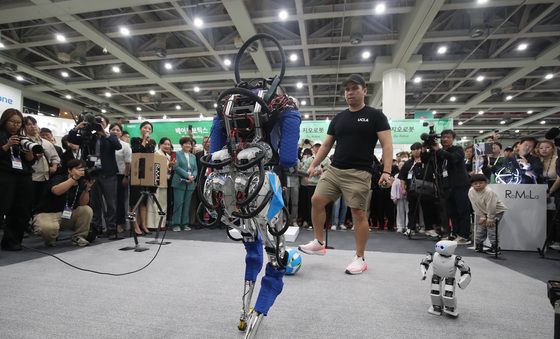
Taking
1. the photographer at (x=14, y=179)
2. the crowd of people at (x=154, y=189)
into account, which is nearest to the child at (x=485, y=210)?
the crowd of people at (x=154, y=189)

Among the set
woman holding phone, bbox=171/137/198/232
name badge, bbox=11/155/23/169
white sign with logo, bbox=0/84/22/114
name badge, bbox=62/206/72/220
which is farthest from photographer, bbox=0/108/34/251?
white sign with logo, bbox=0/84/22/114

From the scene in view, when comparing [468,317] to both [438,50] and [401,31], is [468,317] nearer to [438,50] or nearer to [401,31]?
[401,31]

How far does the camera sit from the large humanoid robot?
4.29ft

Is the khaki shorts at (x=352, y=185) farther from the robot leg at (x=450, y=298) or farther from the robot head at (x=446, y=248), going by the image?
the robot leg at (x=450, y=298)

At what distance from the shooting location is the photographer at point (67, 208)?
3445 millimetres

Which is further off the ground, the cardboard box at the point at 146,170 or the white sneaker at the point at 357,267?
the cardboard box at the point at 146,170

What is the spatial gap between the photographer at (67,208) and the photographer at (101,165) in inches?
6.8

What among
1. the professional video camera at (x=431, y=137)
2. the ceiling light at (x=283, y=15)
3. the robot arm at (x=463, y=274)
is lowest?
the robot arm at (x=463, y=274)

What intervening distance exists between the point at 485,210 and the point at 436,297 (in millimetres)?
2831

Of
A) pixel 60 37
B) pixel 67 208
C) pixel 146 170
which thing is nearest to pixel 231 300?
pixel 146 170

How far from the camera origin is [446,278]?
1739 mm

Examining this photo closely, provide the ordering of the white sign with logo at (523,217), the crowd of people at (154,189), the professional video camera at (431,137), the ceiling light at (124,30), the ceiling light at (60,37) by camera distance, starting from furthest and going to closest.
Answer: the ceiling light at (60,37)
the ceiling light at (124,30)
the white sign with logo at (523,217)
the professional video camera at (431,137)
the crowd of people at (154,189)

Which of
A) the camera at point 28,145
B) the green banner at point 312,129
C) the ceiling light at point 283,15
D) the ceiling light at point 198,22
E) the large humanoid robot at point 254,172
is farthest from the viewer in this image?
the green banner at point 312,129

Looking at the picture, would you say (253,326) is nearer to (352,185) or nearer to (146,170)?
(352,185)
